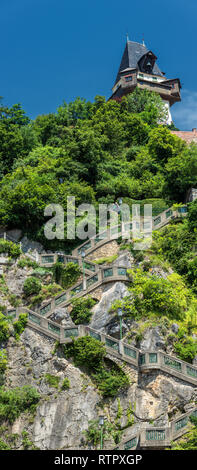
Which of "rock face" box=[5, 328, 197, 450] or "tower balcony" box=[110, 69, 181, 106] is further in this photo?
"tower balcony" box=[110, 69, 181, 106]

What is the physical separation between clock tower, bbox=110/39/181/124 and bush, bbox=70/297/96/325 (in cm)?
3554

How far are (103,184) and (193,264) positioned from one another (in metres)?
13.3

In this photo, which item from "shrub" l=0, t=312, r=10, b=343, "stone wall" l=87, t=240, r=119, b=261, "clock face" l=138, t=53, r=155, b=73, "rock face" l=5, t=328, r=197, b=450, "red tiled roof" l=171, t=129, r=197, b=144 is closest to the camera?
"rock face" l=5, t=328, r=197, b=450

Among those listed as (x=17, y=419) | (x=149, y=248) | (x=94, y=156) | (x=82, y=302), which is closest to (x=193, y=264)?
(x=149, y=248)

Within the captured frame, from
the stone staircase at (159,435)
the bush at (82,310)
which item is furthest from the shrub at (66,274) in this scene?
the stone staircase at (159,435)

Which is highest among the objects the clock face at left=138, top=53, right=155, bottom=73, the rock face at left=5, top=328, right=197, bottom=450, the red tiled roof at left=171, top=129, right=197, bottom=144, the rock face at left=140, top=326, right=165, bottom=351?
the clock face at left=138, top=53, right=155, bottom=73

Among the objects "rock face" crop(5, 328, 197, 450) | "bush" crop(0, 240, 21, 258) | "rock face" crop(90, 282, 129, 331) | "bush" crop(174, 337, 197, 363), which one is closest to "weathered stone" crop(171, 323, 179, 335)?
"bush" crop(174, 337, 197, 363)

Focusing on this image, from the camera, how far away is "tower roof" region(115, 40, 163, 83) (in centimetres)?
7412

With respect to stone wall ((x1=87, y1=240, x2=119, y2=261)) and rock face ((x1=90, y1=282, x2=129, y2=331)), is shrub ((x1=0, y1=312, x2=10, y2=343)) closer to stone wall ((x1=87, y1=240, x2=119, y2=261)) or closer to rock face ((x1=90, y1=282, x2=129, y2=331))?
rock face ((x1=90, y1=282, x2=129, y2=331))

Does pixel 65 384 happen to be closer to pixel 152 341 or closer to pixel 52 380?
pixel 52 380

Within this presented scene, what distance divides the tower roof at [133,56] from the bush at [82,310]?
1777 inches

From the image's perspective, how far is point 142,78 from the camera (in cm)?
7044

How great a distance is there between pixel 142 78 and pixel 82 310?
139 ft
